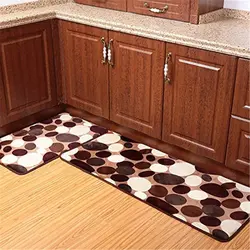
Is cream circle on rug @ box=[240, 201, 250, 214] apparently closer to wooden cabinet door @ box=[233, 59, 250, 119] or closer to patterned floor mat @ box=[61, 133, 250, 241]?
patterned floor mat @ box=[61, 133, 250, 241]

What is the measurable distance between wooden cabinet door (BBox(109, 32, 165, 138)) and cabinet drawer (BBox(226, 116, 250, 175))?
0.50 m

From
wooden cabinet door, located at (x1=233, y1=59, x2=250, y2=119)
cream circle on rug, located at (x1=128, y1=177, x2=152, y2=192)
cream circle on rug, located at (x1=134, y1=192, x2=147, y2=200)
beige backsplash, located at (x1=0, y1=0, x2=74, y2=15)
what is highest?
beige backsplash, located at (x1=0, y1=0, x2=74, y2=15)

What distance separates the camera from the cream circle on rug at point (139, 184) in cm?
235

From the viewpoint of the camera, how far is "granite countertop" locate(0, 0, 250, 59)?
218 cm

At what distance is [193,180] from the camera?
95.8 inches

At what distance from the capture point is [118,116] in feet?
9.31

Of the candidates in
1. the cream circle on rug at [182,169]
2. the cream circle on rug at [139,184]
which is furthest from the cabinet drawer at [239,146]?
the cream circle on rug at [139,184]

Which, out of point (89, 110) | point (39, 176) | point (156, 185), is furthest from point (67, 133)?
point (156, 185)

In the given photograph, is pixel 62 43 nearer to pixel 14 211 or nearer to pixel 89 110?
pixel 89 110

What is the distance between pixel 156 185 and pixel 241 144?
1.78 ft

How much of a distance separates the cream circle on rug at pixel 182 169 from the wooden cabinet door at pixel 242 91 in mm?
506

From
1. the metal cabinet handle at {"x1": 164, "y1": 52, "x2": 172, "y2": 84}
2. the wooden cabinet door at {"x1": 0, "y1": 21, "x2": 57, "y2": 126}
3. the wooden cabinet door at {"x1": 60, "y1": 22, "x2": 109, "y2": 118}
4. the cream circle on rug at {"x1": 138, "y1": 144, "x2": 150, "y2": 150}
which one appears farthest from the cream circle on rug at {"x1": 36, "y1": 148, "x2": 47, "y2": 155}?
the metal cabinet handle at {"x1": 164, "y1": 52, "x2": 172, "y2": 84}

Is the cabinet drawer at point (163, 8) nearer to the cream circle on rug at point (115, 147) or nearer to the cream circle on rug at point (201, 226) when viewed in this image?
the cream circle on rug at point (115, 147)

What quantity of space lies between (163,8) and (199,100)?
707 millimetres
